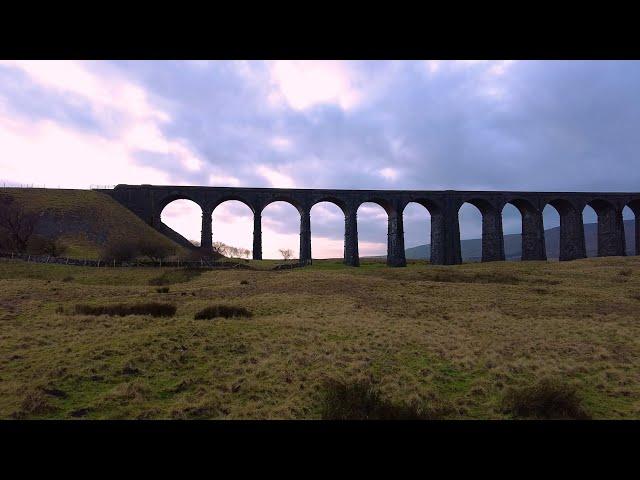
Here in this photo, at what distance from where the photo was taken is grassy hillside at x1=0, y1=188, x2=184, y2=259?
4906cm

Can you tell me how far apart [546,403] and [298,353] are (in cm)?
694

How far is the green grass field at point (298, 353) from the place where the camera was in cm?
876

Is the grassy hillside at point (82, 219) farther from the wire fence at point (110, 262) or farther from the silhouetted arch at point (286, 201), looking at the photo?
the silhouetted arch at point (286, 201)

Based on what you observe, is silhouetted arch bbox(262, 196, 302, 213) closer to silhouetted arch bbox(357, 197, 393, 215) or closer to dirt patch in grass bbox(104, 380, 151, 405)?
silhouetted arch bbox(357, 197, 393, 215)

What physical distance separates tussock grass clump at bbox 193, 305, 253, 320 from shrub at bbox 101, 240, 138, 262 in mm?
26455

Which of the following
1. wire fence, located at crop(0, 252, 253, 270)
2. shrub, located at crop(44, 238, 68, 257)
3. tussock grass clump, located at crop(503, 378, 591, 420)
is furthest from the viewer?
shrub, located at crop(44, 238, 68, 257)

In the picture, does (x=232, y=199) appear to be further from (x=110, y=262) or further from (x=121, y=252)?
(x=110, y=262)

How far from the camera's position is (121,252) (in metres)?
39.9

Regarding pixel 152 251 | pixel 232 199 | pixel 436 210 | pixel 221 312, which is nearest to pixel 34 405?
pixel 221 312

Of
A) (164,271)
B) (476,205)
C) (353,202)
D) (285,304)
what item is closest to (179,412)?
(285,304)

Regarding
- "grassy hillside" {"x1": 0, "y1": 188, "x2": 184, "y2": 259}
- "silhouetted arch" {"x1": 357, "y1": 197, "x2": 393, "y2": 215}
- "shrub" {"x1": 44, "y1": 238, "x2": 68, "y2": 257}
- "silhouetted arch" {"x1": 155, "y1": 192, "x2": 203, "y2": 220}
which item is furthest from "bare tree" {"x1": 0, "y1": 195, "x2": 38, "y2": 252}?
"silhouetted arch" {"x1": 357, "y1": 197, "x2": 393, "y2": 215}

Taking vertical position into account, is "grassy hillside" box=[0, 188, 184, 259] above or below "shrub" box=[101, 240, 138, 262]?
above

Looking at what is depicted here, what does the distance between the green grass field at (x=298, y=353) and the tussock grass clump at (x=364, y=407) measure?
31cm
